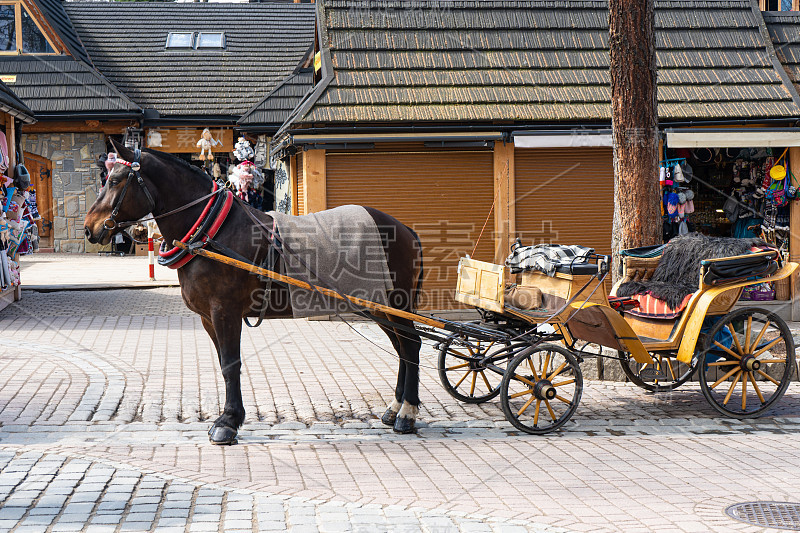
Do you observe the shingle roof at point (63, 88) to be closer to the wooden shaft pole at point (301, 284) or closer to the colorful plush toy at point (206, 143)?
the colorful plush toy at point (206, 143)

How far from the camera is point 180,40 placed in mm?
26016

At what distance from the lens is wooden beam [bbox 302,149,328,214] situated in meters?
11.9

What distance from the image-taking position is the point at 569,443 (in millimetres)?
6289

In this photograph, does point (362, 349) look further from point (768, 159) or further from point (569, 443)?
point (768, 159)

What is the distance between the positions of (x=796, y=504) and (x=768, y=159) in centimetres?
870

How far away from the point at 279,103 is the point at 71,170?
5.89 meters

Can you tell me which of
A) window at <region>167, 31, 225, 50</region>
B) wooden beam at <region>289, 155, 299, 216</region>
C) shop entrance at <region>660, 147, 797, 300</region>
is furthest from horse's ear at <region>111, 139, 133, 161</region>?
window at <region>167, 31, 225, 50</region>

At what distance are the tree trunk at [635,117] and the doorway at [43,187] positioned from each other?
58.5 ft

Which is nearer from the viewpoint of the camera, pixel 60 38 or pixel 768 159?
pixel 768 159

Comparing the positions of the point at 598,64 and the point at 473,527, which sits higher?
the point at 598,64

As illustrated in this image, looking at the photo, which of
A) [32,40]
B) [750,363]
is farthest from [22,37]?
[750,363]

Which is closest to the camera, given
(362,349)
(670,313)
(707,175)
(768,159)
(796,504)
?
(796,504)

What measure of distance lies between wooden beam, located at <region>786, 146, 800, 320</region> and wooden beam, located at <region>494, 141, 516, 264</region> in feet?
13.3

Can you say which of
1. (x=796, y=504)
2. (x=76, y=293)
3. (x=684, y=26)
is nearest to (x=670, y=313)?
(x=796, y=504)
